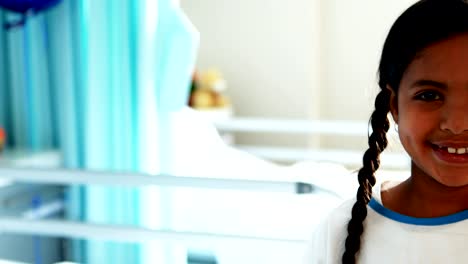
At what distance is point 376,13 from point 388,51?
0.98 m

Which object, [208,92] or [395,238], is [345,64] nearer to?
[208,92]

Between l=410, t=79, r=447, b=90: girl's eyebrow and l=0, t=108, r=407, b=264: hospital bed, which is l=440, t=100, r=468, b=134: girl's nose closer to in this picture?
l=410, t=79, r=447, b=90: girl's eyebrow

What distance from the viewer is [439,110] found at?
726 mm

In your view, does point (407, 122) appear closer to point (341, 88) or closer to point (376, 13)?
point (376, 13)

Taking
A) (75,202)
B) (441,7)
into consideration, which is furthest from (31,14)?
(441,7)

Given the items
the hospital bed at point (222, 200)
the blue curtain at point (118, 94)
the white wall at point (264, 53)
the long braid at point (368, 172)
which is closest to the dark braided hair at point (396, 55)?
the long braid at point (368, 172)

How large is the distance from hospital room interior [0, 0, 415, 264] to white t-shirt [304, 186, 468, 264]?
153 mm

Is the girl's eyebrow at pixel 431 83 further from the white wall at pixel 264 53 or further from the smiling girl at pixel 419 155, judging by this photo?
the white wall at pixel 264 53

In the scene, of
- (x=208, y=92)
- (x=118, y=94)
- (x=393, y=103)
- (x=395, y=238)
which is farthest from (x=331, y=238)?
(x=208, y=92)

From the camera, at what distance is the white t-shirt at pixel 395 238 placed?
2.43 ft

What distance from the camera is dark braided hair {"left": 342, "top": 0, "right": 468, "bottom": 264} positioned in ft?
2.38

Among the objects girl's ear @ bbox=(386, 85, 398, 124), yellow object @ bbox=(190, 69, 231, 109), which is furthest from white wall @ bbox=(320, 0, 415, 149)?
girl's ear @ bbox=(386, 85, 398, 124)

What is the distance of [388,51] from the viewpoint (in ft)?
2.55

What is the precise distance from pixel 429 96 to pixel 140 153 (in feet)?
2.80
